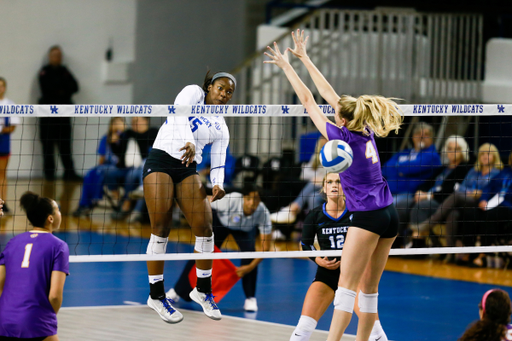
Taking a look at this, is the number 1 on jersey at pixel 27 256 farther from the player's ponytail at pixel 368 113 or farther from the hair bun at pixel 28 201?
the player's ponytail at pixel 368 113

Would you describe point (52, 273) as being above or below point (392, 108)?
below

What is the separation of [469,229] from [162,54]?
28.6ft

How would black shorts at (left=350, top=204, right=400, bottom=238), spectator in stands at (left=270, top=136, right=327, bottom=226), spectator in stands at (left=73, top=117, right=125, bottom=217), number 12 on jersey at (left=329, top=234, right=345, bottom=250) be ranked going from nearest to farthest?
1. black shorts at (left=350, top=204, right=400, bottom=238)
2. number 12 on jersey at (left=329, top=234, right=345, bottom=250)
3. spectator in stands at (left=270, top=136, right=327, bottom=226)
4. spectator in stands at (left=73, top=117, right=125, bottom=217)

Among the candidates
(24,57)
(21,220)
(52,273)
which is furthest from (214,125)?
(24,57)

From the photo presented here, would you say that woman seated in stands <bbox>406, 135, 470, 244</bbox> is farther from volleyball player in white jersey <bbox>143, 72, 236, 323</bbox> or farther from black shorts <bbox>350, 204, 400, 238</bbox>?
black shorts <bbox>350, 204, 400, 238</bbox>

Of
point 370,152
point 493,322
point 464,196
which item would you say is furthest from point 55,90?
point 493,322

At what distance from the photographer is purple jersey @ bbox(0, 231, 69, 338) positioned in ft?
12.5

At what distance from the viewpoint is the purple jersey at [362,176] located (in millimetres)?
4301

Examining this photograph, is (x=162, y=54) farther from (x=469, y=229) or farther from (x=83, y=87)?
(x=469, y=229)

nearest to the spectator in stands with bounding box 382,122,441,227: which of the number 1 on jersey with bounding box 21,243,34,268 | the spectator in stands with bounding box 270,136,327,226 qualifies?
the spectator in stands with bounding box 270,136,327,226

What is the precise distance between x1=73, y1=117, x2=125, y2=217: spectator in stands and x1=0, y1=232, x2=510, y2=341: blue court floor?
2663 millimetres

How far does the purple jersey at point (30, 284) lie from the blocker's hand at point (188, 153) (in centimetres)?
132

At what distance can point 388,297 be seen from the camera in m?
7.55

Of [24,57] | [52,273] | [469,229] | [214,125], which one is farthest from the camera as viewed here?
[24,57]
